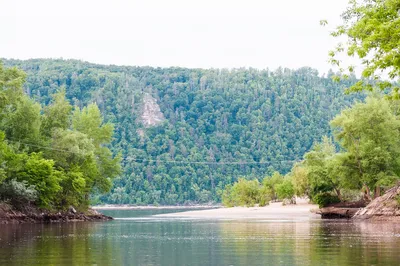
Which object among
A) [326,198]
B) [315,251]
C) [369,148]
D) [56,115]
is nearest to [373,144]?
[369,148]

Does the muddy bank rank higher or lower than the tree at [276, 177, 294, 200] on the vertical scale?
lower

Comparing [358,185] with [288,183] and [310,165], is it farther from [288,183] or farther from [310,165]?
[288,183]

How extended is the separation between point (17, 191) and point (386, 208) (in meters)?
33.6

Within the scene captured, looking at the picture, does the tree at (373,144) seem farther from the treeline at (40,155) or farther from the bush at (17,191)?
the bush at (17,191)

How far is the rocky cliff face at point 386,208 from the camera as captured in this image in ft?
200

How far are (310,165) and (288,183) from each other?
47.0 meters

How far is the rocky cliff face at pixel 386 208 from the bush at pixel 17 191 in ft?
103

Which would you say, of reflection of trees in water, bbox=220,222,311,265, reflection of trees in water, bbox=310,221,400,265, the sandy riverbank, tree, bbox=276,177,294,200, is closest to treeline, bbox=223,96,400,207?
the sandy riverbank

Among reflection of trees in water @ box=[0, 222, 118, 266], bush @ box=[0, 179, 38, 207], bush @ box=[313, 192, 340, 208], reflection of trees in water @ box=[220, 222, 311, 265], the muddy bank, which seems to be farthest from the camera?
bush @ box=[313, 192, 340, 208]

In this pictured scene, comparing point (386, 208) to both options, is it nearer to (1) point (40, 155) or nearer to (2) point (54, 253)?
(1) point (40, 155)

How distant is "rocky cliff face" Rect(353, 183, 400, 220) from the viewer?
6106 cm

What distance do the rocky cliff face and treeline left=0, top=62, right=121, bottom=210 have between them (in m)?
30.2

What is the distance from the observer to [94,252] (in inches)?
1104

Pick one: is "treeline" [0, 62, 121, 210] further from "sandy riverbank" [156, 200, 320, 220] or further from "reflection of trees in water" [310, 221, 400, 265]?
"reflection of trees in water" [310, 221, 400, 265]
